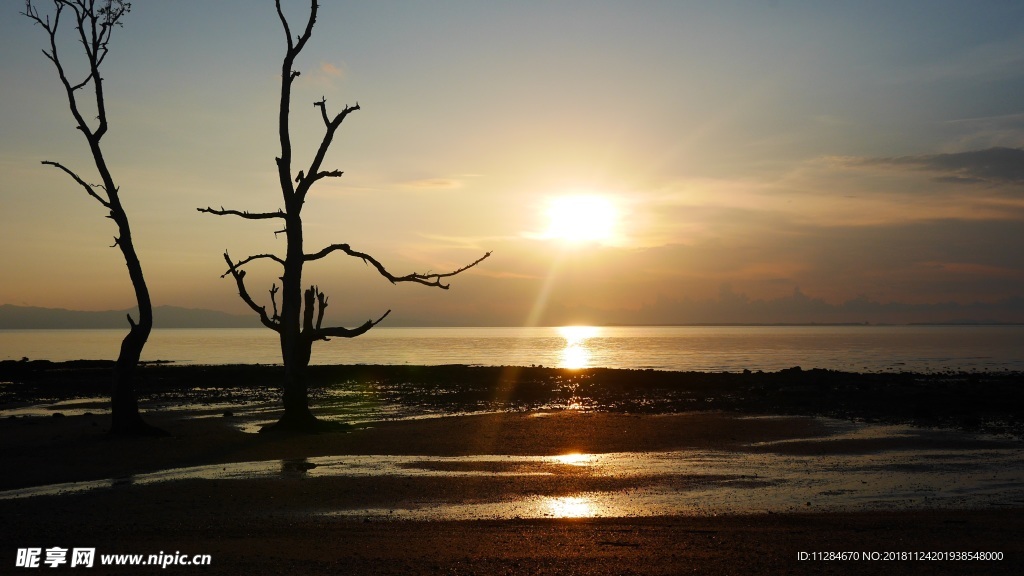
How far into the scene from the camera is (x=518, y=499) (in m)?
12.2

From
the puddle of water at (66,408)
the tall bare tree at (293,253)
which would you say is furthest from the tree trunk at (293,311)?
the puddle of water at (66,408)

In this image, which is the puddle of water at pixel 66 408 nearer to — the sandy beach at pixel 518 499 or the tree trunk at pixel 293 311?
the sandy beach at pixel 518 499

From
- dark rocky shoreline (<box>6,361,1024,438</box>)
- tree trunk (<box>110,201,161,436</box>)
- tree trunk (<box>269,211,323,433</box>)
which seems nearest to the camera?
tree trunk (<box>110,201,161,436</box>)

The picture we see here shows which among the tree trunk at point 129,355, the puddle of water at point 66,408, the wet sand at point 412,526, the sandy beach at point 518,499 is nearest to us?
the wet sand at point 412,526

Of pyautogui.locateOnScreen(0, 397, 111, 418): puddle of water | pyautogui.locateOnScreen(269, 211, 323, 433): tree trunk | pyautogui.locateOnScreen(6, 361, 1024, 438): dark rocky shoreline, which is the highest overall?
pyautogui.locateOnScreen(269, 211, 323, 433): tree trunk

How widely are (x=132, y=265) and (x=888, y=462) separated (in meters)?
19.2

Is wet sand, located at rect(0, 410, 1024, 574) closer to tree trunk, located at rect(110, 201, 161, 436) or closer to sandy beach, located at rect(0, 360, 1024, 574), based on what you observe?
sandy beach, located at rect(0, 360, 1024, 574)

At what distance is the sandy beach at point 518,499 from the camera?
8.76 m

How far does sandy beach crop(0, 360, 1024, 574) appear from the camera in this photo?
8758 mm

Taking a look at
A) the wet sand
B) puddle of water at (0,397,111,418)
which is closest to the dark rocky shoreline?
puddle of water at (0,397,111,418)

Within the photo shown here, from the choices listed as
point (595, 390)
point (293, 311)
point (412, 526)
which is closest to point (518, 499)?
point (412, 526)

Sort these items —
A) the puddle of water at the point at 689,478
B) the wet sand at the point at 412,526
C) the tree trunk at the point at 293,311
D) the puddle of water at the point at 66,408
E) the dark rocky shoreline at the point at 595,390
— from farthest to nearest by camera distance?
1. the puddle of water at the point at 66,408
2. the dark rocky shoreline at the point at 595,390
3. the tree trunk at the point at 293,311
4. the puddle of water at the point at 689,478
5. the wet sand at the point at 412,526

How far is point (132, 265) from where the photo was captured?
837 inches

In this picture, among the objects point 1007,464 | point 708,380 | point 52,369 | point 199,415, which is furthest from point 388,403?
point 52,369
